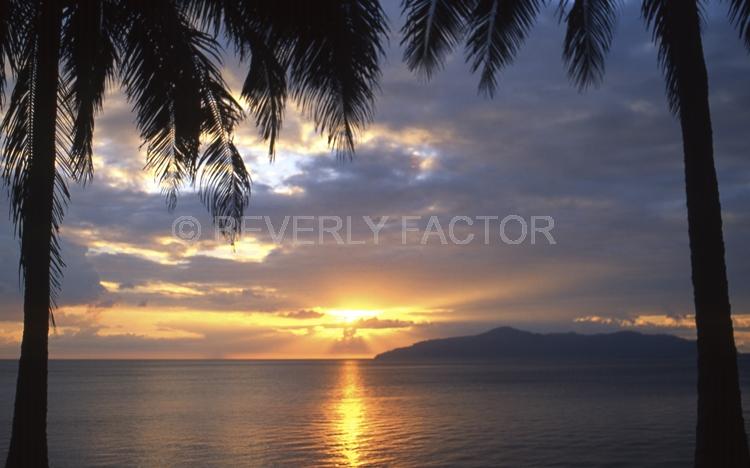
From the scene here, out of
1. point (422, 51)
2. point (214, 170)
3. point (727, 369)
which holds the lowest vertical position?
point (727, 369)

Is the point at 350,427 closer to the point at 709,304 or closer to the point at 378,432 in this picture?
the point at 378,432

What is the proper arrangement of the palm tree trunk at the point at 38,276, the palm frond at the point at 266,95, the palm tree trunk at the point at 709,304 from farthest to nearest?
the palm frond at the point at 266,95 < the palm tree trunk at the point at 709,304 < the palm tree trunk at the point at 38,276

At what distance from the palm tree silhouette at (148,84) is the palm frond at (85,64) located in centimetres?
2

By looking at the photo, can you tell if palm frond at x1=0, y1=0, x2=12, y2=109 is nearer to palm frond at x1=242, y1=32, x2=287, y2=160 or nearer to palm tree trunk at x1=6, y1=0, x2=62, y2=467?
palm tree trunk at x1=6, y1=0, x2=62, y2=467

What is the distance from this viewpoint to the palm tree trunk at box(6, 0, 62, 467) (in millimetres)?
7770

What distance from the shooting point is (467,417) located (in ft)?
146

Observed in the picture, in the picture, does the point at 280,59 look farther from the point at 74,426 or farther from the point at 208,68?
the point at 74,426

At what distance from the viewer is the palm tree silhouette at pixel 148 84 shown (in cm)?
796

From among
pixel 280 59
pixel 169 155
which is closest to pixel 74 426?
pixel 169 155

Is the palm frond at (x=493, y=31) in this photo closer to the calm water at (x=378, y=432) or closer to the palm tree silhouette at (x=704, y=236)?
the palm tree silhouette at (x=704, y=236)

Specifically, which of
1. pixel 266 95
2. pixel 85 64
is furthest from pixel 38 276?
pixel 266 95

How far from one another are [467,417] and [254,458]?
66.4 feet

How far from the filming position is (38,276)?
7895 millimetres

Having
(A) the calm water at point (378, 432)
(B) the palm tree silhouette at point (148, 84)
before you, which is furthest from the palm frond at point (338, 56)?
(A) the calm water at point (378, 432)
